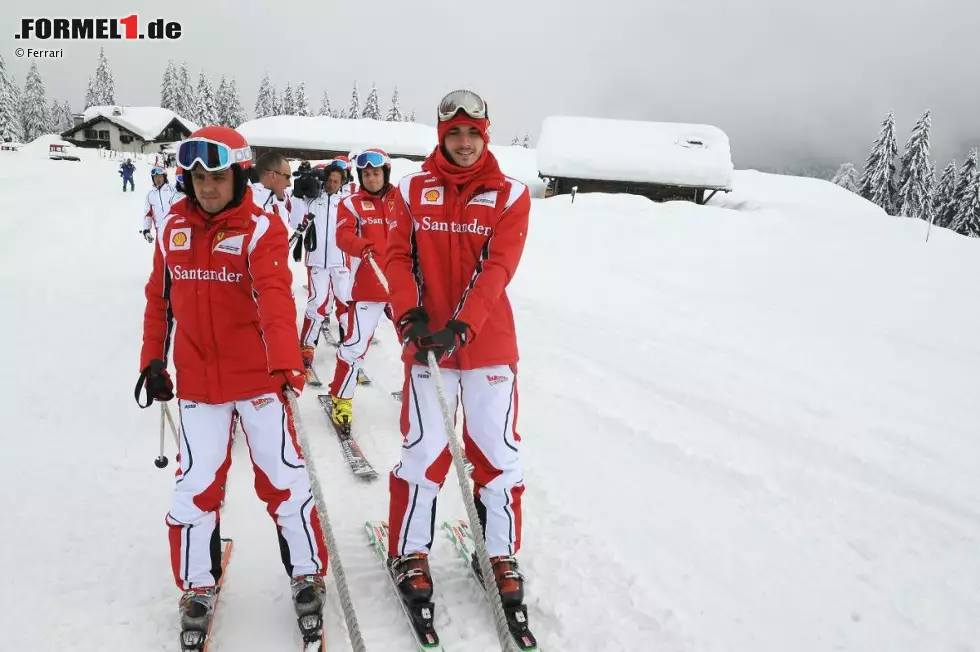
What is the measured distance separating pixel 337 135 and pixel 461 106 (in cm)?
4916

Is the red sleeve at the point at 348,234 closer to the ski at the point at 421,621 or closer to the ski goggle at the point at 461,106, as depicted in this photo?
the ski goggle at the point at 461,106

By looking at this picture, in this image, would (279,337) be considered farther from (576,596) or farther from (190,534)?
(576,596)

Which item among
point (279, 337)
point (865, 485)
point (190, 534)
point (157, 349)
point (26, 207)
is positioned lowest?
point (26, 207)

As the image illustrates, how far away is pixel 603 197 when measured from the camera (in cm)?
2112

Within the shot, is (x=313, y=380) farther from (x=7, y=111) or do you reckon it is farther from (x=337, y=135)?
(x=7, y=111)

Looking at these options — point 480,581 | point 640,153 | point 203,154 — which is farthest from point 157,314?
point 640,153

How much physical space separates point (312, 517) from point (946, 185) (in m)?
66.2

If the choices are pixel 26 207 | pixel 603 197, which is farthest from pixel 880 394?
pixel 26 207

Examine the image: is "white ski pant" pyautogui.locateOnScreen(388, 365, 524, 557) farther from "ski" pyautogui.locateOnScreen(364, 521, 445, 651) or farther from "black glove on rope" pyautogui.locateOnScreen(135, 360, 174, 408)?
"black glove on rope" pyautogui.locateOnScreen(135, 360, 174, 408)

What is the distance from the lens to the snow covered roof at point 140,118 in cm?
6284

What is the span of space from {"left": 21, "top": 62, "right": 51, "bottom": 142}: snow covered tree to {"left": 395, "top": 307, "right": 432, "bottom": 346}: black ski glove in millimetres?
98893

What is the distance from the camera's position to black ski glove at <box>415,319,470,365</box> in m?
2.94

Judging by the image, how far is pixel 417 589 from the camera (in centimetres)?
327

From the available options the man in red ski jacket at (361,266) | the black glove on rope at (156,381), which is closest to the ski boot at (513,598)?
the black glove on rope at (156,381)
